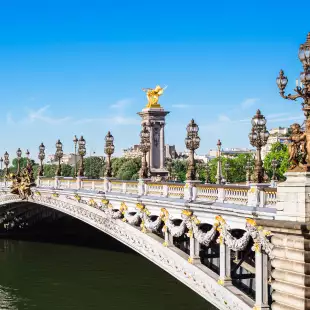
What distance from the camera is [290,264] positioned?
17.5 metres

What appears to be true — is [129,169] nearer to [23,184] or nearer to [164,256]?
[23,184]

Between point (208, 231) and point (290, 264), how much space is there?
634 cm

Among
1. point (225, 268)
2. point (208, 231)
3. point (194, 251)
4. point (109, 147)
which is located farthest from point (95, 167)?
point (225, 268)

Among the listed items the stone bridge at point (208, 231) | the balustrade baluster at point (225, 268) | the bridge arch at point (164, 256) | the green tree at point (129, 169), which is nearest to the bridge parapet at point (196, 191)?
the stone bridge at point (208, 231)

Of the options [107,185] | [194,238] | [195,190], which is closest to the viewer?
[195,190]

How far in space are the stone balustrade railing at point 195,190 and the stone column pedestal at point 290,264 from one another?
153cm

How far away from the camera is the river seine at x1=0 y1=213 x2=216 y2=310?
114 ft

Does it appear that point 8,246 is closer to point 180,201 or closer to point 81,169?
point 81,169

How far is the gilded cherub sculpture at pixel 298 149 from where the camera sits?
17.7 meters

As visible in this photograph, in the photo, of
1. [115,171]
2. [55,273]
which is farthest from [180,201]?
[115,171]

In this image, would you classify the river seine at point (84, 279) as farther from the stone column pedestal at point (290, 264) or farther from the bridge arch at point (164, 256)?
the stone column pedestal at point (290, 264)

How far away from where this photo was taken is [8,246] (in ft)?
189

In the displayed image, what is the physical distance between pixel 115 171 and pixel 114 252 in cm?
4892

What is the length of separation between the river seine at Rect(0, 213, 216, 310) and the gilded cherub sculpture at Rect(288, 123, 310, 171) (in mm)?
15701
